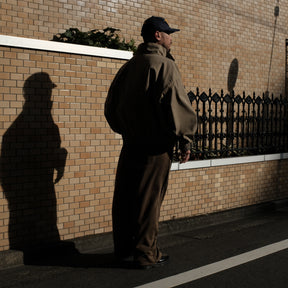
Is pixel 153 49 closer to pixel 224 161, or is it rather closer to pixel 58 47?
pixel 58 47

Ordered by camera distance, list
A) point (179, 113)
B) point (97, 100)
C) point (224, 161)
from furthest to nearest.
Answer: point (224, 161), point (97, 100), point (179, 113)

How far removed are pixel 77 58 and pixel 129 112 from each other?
3.94 feet

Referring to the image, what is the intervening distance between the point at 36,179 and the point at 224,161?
3.14 metres

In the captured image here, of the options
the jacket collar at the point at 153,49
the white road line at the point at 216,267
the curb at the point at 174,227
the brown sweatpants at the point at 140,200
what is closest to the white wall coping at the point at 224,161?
the curb at the point at 174,227

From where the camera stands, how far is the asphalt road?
382 cm

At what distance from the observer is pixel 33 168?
463cm

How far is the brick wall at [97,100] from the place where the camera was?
4543 mm

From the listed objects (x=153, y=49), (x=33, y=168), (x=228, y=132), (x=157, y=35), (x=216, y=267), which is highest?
(x=157, y=35)

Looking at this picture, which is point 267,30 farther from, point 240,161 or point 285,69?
point 240,161

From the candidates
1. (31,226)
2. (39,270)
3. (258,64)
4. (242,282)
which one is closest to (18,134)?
(31,226)

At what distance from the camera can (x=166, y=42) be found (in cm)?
417

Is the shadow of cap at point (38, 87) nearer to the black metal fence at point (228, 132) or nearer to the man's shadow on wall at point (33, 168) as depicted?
the man's shadow on wall at point (33, 168)

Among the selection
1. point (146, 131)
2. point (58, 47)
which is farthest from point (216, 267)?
point (58, 47)

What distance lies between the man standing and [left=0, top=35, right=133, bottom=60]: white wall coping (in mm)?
801
